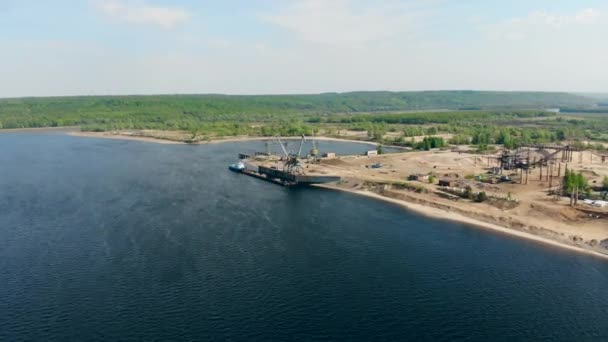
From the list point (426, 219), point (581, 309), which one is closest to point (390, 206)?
Result: point (426, 219)

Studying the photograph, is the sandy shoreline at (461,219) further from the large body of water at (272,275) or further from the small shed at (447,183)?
the small shed at (447,183)

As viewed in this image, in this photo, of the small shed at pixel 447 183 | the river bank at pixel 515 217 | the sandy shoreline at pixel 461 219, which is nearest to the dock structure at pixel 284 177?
the river bank at pixel 515 217

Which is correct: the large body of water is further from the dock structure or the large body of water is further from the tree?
the tree

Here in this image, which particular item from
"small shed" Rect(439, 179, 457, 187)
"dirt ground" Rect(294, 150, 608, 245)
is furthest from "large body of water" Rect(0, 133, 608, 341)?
"small shed" Rect(439, 179, 457, 187)

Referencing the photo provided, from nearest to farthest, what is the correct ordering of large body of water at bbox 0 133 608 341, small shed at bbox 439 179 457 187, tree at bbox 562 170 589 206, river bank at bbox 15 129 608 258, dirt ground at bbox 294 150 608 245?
large body of water at bbox 0 133 608 341
river bank at bbox 15 129 608 258
dirt ground at bbox 294 150 608 245
tree at bbox 562 170 589 206
small shed at bbox 439 179 457 187

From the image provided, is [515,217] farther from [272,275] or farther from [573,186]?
[272,275]

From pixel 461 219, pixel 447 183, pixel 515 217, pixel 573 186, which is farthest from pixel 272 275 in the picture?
pixel 573 186

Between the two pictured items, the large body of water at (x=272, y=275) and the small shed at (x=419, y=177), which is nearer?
the large body of water at (x=272, y=275)

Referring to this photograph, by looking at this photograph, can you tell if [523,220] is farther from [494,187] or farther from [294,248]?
[294,248]
